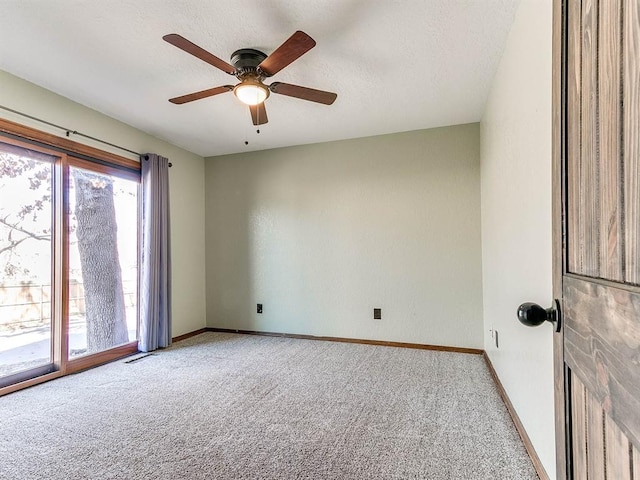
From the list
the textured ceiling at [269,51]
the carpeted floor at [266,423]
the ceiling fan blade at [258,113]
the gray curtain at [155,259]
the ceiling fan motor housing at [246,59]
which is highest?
the textured ceiling at [269,51]

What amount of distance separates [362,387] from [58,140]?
126 inches

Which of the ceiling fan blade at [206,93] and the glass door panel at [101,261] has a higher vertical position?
the ceiling fan blade at [206,93]

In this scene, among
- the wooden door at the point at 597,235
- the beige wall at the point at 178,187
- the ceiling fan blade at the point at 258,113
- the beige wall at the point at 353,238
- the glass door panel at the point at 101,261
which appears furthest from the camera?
the beige wall at the point at 353,238

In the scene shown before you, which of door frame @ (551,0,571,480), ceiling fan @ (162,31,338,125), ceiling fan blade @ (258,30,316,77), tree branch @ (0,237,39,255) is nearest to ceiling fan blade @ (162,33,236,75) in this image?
ceiling fan @ (162,31,338,125)

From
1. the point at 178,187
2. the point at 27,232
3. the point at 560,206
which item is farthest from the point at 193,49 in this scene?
the point at 178,187

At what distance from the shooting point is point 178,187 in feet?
13.6

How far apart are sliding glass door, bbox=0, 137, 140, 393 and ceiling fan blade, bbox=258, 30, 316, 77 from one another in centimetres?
209

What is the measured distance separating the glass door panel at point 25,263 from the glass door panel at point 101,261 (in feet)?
0.57

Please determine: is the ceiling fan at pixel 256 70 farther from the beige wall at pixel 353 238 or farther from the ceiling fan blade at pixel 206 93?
the beige wall at pixel 353 238

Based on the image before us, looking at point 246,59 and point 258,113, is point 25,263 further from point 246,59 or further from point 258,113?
point 246,59

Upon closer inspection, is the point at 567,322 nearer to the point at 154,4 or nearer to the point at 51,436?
the point at 154,4

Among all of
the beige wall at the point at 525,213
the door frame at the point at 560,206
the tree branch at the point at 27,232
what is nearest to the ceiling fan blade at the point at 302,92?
the beige wall at the point at 525,213

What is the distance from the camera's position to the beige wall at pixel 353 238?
11.4ft

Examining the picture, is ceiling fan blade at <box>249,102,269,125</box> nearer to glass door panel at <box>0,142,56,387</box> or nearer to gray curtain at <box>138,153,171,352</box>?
gray curtain at <box>138,153,171,352</box>
